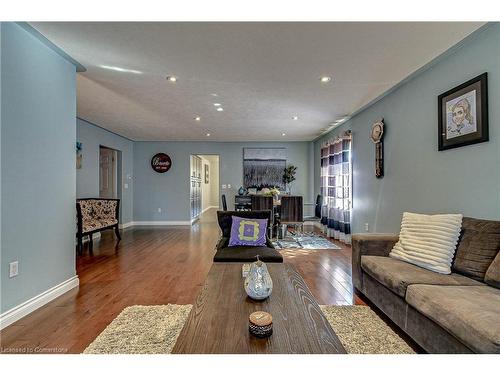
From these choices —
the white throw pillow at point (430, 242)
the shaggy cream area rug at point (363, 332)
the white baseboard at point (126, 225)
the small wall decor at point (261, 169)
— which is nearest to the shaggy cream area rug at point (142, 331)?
the shaggy cream area rug at point (363, 332)

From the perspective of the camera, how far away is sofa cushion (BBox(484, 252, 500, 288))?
173 centimetres

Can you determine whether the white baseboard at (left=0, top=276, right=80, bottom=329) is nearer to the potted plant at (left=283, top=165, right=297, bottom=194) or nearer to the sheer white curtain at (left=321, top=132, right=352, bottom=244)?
the sheer white curtain at (left=321, top=132, right=352, bottom=244)

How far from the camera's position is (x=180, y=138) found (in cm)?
708

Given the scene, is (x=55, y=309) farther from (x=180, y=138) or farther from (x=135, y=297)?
(x=180, y=138)

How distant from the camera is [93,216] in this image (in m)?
4.91

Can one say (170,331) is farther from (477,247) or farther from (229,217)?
(477,247)

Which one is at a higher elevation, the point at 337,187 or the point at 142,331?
the point at 337,187

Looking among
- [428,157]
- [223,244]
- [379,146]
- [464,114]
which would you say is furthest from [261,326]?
[379,146]

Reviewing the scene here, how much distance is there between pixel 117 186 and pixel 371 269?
661 centimetres

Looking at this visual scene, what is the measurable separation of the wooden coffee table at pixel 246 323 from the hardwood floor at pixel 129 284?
0.96m

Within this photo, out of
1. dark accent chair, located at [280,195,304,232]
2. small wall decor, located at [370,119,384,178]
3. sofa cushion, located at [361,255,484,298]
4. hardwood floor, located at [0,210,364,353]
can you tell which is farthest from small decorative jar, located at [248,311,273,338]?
dark accent chair, located at [280,195,304,232]

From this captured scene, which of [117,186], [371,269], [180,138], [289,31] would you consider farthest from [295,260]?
[117,186]

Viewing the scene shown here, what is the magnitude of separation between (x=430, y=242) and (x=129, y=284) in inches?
122

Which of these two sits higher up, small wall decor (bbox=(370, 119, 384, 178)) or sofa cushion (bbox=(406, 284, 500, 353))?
small wall decor (bbox=(370, 119, 384, 178))
